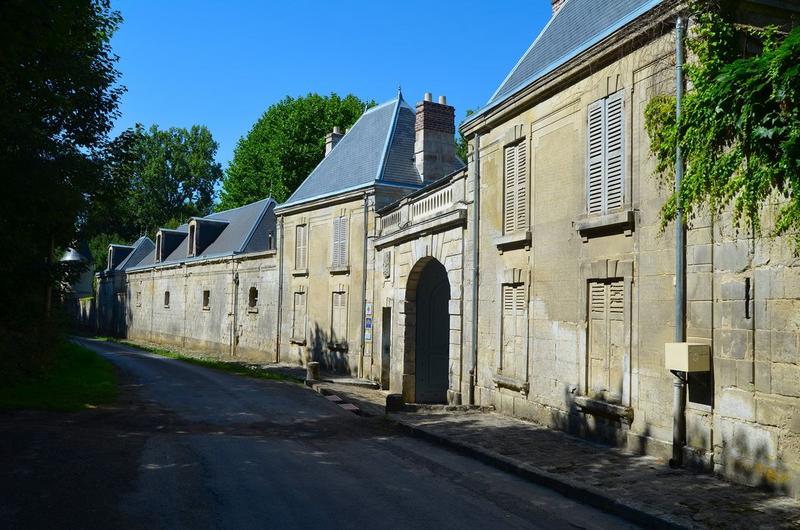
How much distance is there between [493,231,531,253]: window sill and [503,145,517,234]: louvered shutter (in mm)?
208

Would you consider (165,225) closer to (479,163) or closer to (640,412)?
(479,163)

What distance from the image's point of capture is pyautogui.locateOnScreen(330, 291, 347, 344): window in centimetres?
2045

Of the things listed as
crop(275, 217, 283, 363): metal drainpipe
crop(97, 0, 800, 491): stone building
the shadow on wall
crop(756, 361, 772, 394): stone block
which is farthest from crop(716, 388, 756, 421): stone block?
crop(275, 217, 283, 363): metal drainpipe

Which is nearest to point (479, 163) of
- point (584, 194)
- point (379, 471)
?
point (584, 194)

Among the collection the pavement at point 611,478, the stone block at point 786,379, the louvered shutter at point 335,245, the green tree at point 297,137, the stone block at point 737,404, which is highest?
the green tree at point 297,137

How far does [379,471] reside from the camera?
7.75 m

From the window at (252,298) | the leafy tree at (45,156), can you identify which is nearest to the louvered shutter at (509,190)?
the leafy tree at (45,156)

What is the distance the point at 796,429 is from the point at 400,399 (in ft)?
22.5

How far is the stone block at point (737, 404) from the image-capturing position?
6.77m

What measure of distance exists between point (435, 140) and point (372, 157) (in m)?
2.15

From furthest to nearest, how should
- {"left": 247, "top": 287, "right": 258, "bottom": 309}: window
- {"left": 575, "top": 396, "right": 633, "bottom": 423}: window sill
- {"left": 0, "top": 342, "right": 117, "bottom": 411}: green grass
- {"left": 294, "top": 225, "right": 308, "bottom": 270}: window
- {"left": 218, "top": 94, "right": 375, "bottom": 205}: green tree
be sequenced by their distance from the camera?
{"left": 218, "top": 94, "right": 375, "bottom": 205}: green tree → {"left": 247, "top": 287, "right": 258, "bottom": 309}: window → {"left": 294, "top": 225, "right": 308, "bottom": 270}: window → {"left": 0, "top": 342, "right": 117, "bottom": 411}: green grass → {"left": 575, "top": 396, "right": 633, "bottom": 423}: window sill

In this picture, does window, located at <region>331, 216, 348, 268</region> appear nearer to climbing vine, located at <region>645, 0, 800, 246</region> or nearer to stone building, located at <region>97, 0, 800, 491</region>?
stone building, located at <region>97, 0, 800, 491</region>

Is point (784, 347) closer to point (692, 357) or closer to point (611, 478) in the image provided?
point (692, 357)

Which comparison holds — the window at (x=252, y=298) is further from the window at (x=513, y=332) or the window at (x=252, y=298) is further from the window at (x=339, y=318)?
the window at (x=513, y=332)
